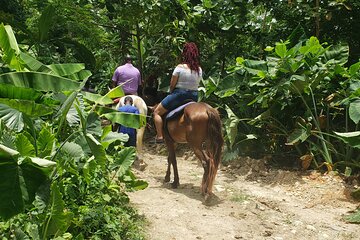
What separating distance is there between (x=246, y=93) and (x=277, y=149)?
1258 mm

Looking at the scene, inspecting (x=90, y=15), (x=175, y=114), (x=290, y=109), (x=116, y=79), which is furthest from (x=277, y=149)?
(x=90, y=15)

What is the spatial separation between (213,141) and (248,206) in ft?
3.32

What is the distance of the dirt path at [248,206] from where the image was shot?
5289 millimetres

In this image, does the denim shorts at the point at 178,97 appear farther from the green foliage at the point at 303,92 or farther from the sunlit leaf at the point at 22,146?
the sunlit leaf at the point at 22,146

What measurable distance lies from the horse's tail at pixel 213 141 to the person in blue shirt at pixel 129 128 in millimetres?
1669

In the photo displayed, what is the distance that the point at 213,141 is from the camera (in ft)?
21.1

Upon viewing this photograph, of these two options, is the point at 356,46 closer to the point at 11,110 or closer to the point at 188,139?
the point at 188,139

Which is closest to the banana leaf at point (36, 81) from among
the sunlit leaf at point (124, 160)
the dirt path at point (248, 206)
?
the sunlit leaf at point (124, 160)

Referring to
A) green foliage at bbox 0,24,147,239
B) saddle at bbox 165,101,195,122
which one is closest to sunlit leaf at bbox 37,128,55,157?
green foliage at bbox 0,24,147,239

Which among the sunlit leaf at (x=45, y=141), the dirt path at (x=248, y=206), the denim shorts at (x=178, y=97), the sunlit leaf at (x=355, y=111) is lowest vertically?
the dirt path at (x=248, y=206)

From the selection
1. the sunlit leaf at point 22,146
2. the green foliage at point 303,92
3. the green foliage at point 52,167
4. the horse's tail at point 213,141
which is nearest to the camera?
the green foliage at point 52,167

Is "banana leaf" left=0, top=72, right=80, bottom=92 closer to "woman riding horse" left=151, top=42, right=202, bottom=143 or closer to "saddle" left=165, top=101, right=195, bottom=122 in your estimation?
"saddle" left=165, top=101, right=195, bottom=122

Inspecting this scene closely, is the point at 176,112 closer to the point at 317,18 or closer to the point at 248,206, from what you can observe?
the point at 248,206

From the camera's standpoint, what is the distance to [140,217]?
5.23 m
